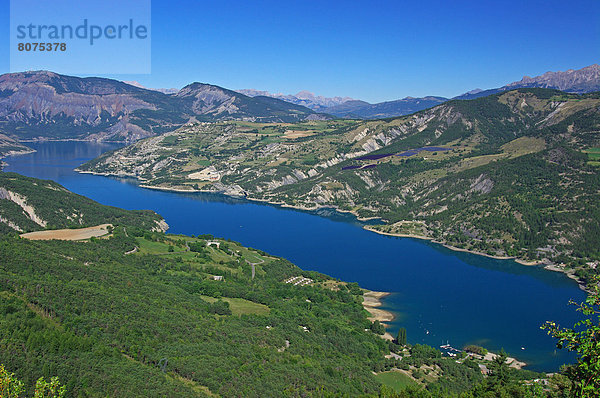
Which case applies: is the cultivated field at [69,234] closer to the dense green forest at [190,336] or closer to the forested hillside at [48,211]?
the dense green forest at [190,336]

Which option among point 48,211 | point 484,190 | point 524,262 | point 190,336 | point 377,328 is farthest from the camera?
point 484,190

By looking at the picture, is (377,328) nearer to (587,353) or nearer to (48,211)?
(587,353)

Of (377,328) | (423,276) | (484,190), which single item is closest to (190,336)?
(377,328)

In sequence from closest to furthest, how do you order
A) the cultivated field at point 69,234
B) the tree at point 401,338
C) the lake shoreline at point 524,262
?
1. the tree at point 401,338
2. the cultivated field at point 69,234
3. the lake shoreline at point 524,262

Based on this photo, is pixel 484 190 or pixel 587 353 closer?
pixel 587 353

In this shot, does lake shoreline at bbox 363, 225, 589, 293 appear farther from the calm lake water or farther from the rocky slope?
the calm lake water

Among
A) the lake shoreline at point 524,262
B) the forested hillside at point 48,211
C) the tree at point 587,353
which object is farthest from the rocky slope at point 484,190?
the tree at point 587,353

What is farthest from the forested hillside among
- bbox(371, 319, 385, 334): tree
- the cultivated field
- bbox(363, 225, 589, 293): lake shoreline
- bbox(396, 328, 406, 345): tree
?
bbox(363, 225, 589, 293): lake shoreline

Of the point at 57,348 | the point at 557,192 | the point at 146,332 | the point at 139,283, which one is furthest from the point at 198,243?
the point at 557,192
